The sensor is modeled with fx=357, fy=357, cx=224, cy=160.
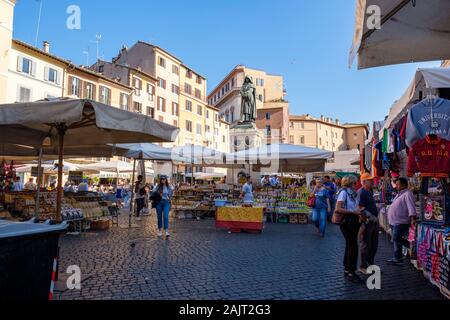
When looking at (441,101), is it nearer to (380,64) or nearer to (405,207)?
(380,64)

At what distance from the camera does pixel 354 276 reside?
5.44m

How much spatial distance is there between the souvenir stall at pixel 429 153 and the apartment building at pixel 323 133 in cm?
7001

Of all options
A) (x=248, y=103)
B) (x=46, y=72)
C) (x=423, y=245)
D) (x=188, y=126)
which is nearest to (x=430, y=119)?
(x=423, y=245)

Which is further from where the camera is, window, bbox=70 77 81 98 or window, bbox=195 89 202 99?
window, bbox=195 89 202 99

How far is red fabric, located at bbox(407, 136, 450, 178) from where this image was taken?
197 inches

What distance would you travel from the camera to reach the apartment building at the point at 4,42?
93.5 ft

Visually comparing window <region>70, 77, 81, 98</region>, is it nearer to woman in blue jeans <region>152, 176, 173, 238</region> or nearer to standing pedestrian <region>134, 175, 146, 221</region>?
standing pedestrian <region>134, 175, 146, 221</region>

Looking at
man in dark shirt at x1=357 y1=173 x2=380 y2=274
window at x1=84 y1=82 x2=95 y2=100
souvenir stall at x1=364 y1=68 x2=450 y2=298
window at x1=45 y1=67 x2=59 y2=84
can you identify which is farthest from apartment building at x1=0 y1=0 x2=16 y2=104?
souvenir stall at x1=364 y1=68 x2=450 y2=298

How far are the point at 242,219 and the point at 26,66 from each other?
2901 cm

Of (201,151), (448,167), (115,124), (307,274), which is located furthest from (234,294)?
(201,151)

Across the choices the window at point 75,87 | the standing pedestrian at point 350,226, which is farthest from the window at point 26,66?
the standing pedestrian at point 350,226

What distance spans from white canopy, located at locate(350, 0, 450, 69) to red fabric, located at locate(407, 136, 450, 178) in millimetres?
1165

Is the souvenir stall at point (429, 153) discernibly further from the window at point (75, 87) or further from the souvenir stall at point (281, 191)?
the window at point (75, 87)

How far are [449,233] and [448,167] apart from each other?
93 centimetres
